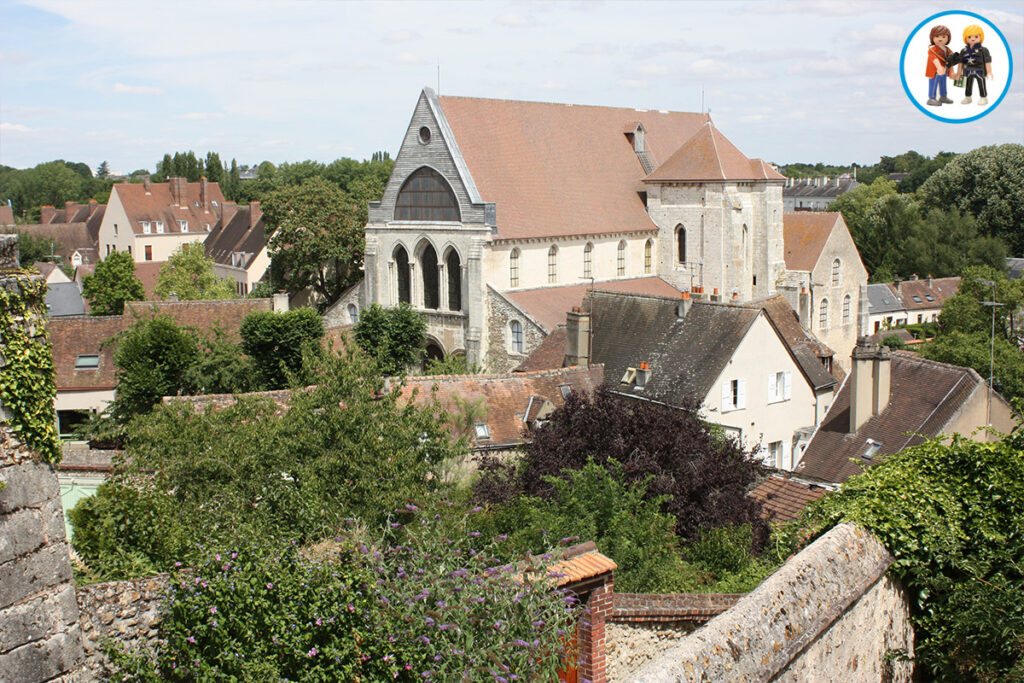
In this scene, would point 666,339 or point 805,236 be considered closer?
point 666,339

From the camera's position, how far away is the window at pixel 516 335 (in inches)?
1430

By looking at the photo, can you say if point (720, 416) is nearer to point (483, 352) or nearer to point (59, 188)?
point (483, 352)

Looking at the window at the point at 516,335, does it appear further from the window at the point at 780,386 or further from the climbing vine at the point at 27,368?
the climbing vine at the point at 27,368

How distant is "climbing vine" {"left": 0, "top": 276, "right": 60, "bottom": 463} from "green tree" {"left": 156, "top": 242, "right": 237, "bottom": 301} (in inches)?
1799

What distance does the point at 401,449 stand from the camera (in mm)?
14188

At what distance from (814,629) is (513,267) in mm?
33259

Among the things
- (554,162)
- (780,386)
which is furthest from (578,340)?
(554,162)

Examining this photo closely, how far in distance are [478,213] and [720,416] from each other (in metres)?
16.7

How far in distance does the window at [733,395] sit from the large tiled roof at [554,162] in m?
15.8

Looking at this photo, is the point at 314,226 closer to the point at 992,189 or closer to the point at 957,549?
the point at 957,549

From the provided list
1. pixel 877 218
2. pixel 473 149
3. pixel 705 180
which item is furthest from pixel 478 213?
Result: pixel 877 218

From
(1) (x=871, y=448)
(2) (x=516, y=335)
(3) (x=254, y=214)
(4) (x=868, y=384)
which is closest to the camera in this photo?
(1) (x=871, y=448)

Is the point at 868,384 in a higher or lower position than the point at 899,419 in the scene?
higher

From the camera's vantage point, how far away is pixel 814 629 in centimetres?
525
